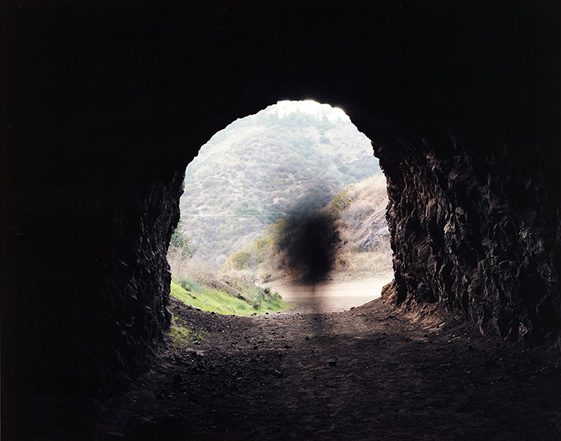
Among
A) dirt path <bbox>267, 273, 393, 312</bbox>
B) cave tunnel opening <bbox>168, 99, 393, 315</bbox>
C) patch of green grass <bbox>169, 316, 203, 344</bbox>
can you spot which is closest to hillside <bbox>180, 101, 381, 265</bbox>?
cave tunnel opening <bbox>168, 99, 393, 315</bbox>

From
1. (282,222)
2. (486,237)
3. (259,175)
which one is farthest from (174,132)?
(259,175)

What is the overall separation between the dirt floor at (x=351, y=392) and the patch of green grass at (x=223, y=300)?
944cm

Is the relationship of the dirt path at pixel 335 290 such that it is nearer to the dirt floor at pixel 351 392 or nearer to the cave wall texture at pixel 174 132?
the dirt floor at pixel 351 392

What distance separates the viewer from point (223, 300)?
25781 millimetres

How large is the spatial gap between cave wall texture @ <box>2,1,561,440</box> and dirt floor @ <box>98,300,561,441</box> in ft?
1.91

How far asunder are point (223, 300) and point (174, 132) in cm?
1707

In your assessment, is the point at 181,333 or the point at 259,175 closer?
the point at 181,333

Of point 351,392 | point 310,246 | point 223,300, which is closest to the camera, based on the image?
point 351,392

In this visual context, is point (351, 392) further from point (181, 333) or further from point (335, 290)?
point (335, 290)

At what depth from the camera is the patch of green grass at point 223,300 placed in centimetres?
2130

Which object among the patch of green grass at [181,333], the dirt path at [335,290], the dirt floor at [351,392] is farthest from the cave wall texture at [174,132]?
the dirt path at [335,290]

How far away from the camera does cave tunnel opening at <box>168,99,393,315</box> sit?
99.9 feet

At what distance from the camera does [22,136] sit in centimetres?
560

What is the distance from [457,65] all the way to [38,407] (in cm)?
772
